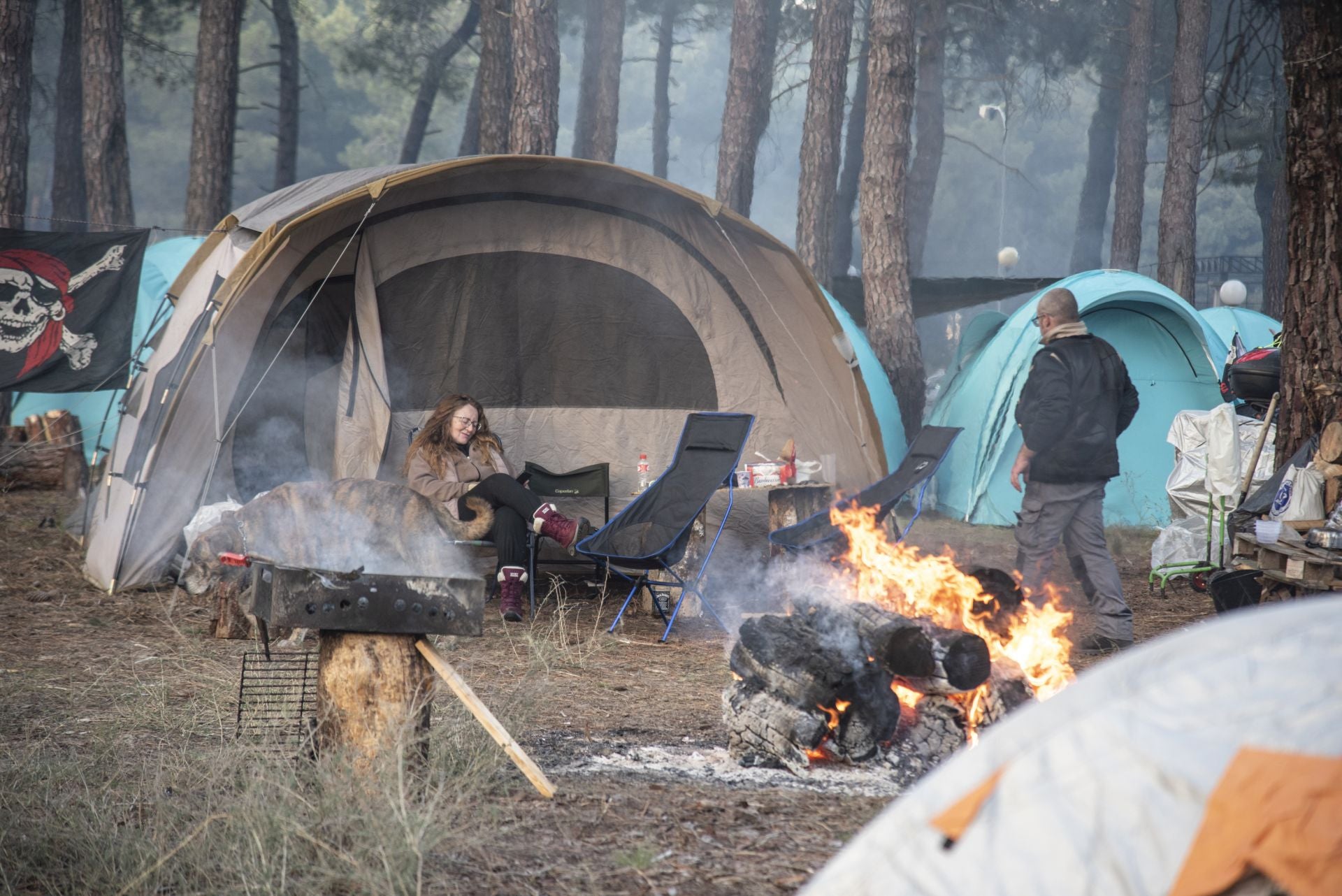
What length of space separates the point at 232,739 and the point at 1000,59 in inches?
750

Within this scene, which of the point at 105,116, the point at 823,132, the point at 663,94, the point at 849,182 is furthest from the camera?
the point at 663,94

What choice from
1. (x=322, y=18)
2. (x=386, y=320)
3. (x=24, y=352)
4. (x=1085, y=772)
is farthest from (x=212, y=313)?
(x=322, y=18)

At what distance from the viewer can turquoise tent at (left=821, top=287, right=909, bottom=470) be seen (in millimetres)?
8719

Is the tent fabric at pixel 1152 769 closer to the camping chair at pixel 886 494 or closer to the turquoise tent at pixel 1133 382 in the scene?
the camping chair at pixel 886 494

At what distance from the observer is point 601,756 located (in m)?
3.40

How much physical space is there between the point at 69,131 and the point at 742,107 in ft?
28.1

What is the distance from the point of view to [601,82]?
15.7 metres

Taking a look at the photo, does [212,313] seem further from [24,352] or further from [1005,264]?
[1005,264]

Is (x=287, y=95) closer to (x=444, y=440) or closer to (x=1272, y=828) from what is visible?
(x=444, y=440)

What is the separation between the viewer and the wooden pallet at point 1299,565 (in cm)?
399

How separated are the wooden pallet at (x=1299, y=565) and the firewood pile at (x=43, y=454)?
899cm

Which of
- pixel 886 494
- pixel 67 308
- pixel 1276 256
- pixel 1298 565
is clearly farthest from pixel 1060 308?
pixel 1276 256

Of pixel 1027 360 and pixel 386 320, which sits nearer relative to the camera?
pixel 386 320

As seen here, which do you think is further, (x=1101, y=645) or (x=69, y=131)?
(x=69, y=131)
